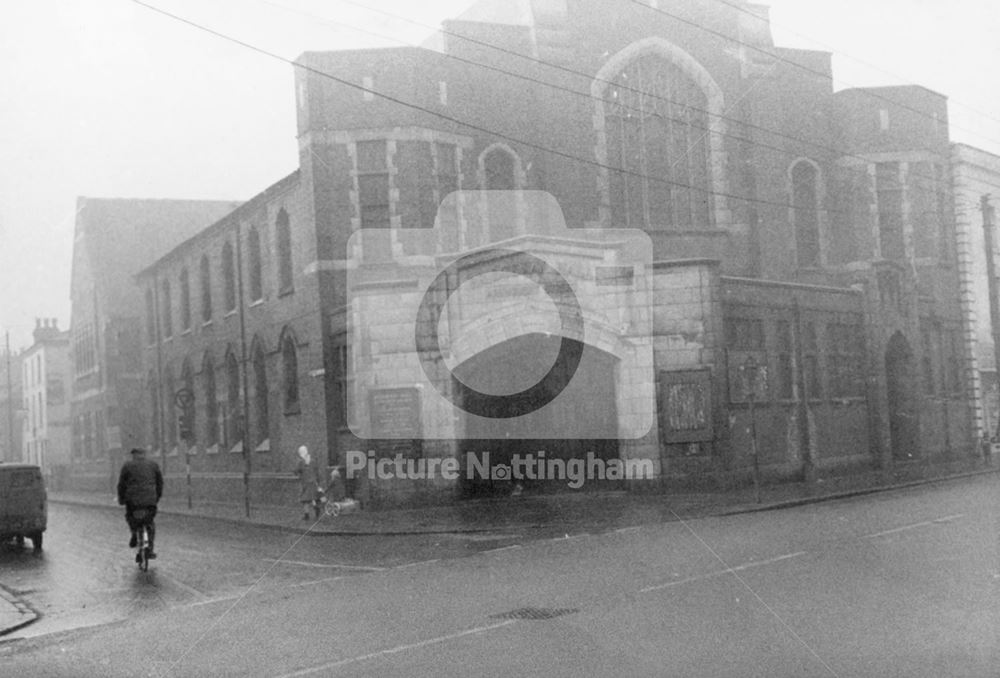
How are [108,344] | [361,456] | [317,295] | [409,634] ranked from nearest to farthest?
[409,634], [361,456], [317,295], [108,344]

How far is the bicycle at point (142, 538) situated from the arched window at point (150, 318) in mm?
26814

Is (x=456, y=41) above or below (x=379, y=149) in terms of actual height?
above

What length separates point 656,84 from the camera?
2989cm

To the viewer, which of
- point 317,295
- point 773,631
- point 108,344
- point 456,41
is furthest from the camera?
point 108,344

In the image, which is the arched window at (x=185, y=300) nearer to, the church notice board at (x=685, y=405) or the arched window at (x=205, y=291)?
the arched window at (x=205, y=291)

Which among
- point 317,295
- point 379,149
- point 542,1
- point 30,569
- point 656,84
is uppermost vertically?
point 542,1

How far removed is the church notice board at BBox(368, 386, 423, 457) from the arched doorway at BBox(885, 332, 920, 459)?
1460 cm

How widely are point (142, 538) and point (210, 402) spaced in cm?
2072

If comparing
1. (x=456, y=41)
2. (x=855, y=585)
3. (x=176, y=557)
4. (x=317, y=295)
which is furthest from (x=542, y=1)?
(x=855, y=585)

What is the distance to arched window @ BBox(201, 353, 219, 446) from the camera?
35250mm

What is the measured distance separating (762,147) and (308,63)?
43.0 ft

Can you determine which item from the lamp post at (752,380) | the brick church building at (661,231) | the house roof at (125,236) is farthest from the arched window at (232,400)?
the lamp post at (752,380)

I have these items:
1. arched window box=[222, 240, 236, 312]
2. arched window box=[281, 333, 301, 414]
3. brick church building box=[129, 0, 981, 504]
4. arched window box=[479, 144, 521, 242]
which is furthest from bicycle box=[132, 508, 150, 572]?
arched window box=[222, 240, 236, 312]

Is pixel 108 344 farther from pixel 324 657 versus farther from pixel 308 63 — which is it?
pixel 324 657
